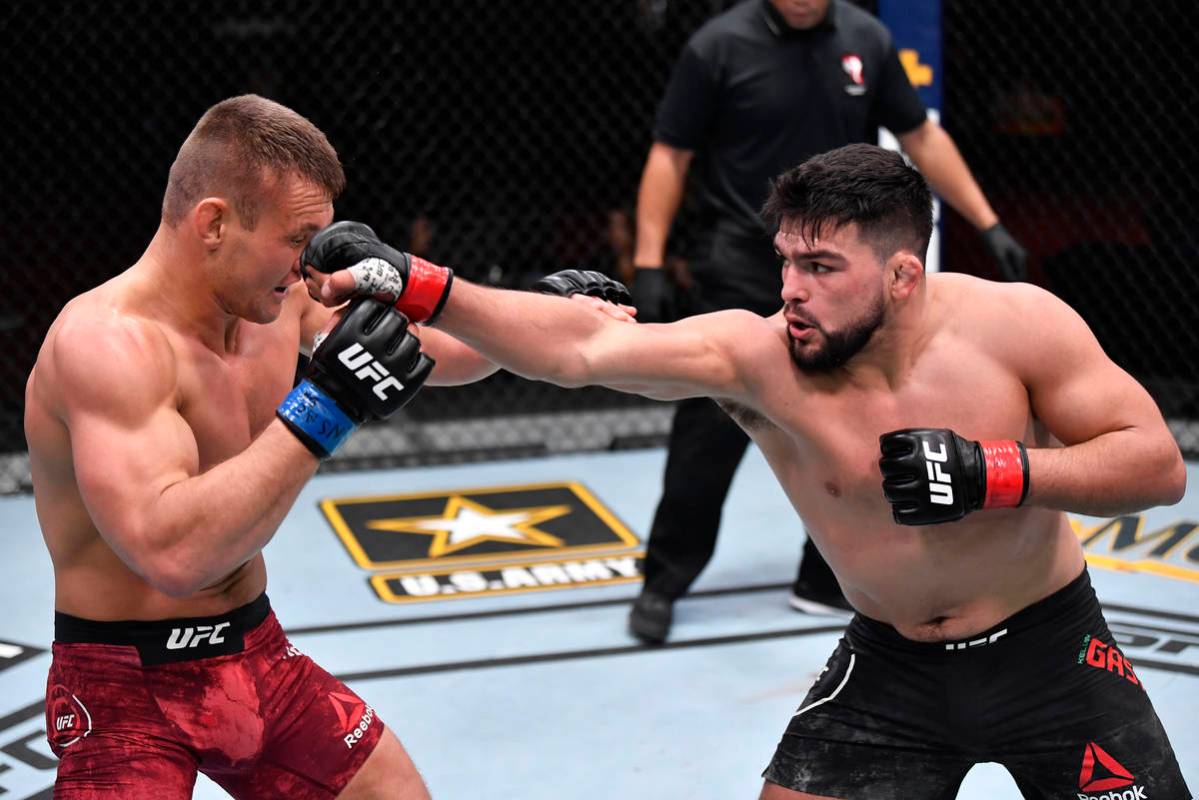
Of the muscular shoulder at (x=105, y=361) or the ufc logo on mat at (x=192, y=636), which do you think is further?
the ufc logo on mat at (x=192, y=636)

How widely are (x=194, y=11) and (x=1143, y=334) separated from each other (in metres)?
3.98

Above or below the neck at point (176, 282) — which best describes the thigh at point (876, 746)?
below

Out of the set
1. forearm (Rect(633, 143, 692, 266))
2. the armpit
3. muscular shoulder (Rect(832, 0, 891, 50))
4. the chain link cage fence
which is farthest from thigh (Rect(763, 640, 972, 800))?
the chain link cage fence

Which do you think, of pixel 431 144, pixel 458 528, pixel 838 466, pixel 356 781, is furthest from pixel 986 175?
pixel 356 781

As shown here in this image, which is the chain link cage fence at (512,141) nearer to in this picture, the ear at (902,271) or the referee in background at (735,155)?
the referee in background at (735,155)

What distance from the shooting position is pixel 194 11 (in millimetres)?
5664

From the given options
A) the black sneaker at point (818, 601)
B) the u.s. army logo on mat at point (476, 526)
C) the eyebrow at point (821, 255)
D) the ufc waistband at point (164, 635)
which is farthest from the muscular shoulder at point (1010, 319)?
the u.s. army logo on mat at point (476, 526)

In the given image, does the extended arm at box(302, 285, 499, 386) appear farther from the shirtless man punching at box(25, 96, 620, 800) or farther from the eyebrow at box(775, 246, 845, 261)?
the eyebrow at box(775, 246, 845, 261)

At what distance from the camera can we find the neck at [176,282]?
82.2 inches

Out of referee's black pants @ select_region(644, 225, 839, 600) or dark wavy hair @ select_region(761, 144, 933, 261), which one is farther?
referee's black pants @ select_region(644, 225, 839, 600)

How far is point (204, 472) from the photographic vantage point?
2080 millimetres

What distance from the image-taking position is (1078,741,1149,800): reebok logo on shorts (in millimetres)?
2184

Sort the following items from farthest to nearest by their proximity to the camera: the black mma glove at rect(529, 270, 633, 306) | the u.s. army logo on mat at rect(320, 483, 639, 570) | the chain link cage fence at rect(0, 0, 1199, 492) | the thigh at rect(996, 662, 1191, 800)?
the chain link cage fence at rect(0, 0, 1199, 492)
the u.s. army logo on mat at rect(320, 483, 639, 570)
the black mma glove at rect(529, 270, 633, 306)
the thigh at rect(996, 662, 1191, 800)

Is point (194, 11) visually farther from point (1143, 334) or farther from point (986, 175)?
point (1143, 334)
